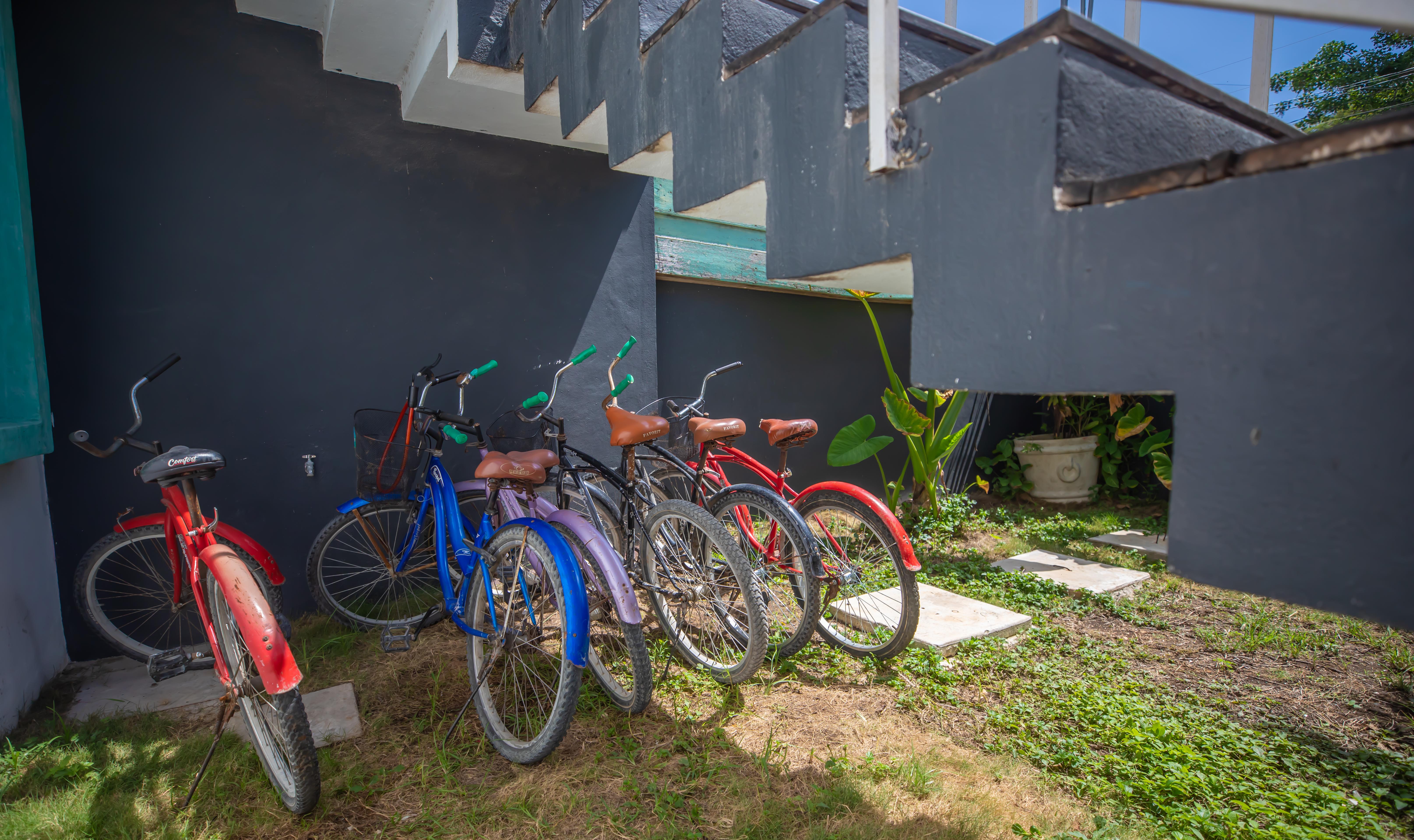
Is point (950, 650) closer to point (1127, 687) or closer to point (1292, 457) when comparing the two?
point (1127, 687)

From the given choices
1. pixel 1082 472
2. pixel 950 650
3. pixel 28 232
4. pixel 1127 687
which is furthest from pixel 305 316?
pixel 1082 472

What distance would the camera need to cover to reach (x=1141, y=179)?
3.10ft

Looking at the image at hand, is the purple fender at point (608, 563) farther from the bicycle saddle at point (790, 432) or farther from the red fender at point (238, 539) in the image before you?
the red fender at point (238, 539)

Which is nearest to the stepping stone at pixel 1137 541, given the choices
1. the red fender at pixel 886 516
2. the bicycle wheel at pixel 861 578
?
the bicycle wheel at pixel 861 578

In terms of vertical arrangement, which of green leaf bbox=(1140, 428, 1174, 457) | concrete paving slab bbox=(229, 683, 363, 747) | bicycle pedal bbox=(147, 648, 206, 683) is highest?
green leaf bbox=(1140, 428, 1174, 457)

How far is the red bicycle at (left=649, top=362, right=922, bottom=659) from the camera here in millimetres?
2799

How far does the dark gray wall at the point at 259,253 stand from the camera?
2984 millimetres

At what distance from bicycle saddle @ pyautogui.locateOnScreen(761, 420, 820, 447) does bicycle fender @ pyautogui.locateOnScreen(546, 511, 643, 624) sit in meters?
0.96

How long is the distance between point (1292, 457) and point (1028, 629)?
A: 275 centimetres

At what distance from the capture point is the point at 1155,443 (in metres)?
4.96

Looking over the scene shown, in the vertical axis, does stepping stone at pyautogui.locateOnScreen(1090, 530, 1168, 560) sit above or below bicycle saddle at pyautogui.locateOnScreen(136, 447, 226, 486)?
below

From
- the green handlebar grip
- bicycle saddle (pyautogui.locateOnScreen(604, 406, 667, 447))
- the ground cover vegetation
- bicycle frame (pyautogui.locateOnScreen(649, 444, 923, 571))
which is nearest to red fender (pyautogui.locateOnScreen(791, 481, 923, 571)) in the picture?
bicycle frame (pyautogui.locateOnScreen(649, 444, 923, 571))

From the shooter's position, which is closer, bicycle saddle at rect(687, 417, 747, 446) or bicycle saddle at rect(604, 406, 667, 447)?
bicycle saddle at rect(604, 406, 667, 447)

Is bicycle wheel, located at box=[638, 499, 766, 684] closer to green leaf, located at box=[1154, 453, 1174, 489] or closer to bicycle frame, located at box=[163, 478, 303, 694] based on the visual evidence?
bicycle frame, located at box=[163, 478, 303, 694]
